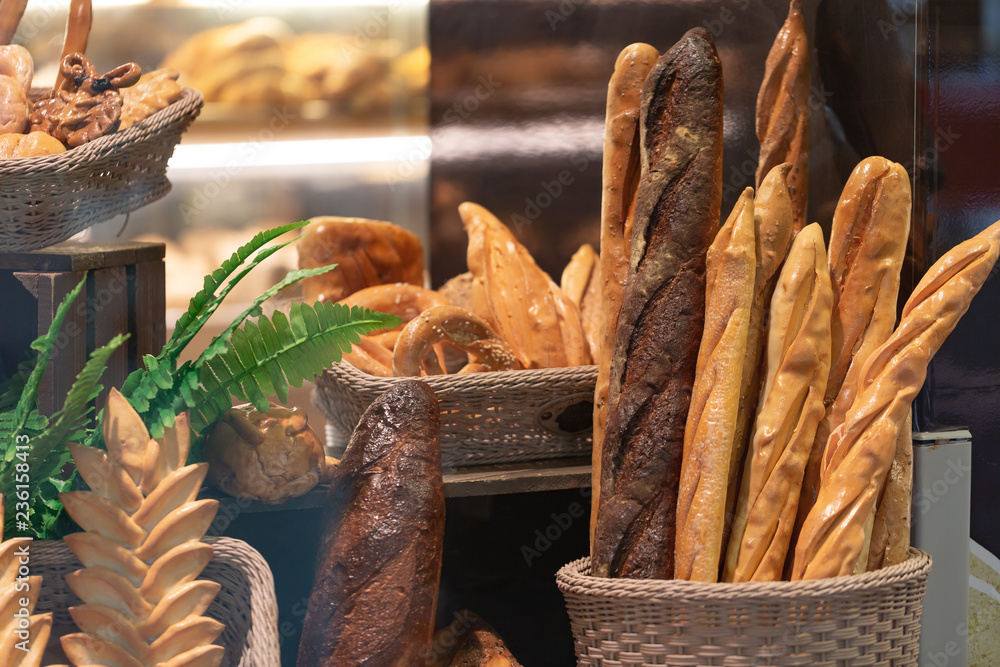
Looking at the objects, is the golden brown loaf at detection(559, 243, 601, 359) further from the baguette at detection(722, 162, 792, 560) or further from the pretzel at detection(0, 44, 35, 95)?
the pretzel at detection(0, 44, 35, 95)

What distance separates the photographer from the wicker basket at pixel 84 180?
92cm

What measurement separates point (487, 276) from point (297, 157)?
2.77 ft

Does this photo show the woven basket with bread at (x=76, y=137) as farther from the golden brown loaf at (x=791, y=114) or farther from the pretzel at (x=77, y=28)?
the golden brown loaf at (x=791, y=114)

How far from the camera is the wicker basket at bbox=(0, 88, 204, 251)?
0.92 meters

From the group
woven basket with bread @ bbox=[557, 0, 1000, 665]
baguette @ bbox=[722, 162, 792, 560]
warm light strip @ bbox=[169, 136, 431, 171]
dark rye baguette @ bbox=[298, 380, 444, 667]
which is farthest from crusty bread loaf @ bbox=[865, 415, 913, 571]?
warm light strip @ bbox=[169, 136, 431, 171]

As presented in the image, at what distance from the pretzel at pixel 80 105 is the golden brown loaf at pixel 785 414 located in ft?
2.83

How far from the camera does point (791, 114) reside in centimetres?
103

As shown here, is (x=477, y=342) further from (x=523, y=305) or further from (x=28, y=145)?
(x=28, y=145)

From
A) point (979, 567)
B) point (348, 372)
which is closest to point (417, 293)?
point (348, 372)

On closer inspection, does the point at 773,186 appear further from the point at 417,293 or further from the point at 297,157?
the point at 297,157

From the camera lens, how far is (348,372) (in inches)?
42.8

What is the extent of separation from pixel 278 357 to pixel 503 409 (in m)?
0.36

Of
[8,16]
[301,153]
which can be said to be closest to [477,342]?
[8,16]

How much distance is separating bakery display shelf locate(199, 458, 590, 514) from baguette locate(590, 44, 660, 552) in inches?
4.1
